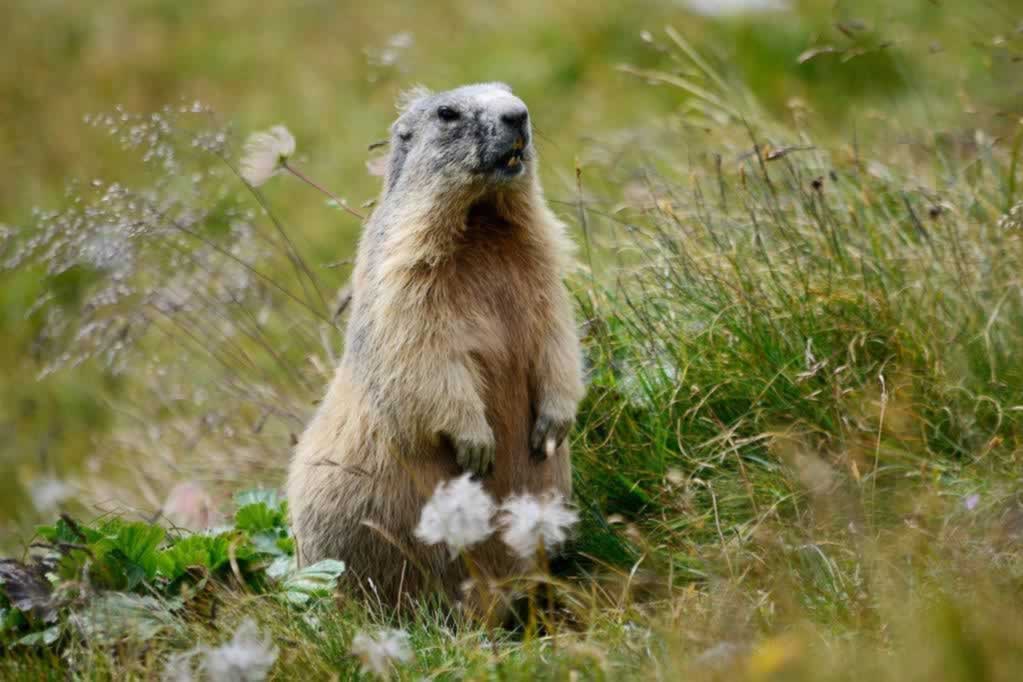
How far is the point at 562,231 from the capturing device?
4.50m

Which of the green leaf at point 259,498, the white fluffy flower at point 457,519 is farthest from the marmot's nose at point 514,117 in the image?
the green leaf at point 259,498

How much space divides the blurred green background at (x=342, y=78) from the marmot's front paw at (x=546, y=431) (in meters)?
2.85

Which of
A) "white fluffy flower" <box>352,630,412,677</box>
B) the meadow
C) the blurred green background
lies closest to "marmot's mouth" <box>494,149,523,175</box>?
the meadow

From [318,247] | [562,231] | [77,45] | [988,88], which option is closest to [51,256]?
[562,231]

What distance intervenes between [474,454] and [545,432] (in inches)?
11.0

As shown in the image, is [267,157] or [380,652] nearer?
[380,652]

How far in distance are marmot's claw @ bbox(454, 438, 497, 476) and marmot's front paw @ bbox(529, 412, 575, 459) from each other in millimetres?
180

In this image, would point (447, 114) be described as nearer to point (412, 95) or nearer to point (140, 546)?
point (412, 95)

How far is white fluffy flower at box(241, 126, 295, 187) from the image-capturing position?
496 centimetres

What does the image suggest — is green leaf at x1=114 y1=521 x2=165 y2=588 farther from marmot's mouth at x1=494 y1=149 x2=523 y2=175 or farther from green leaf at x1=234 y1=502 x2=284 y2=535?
marmot's mouth at x1=494 y1=149 x2=523 y2=175

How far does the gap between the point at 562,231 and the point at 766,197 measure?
1052 mm

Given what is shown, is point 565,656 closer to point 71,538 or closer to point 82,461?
point 71,538

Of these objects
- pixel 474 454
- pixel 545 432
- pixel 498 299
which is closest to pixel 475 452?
pixel 474 454

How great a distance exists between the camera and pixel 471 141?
13.9ft
